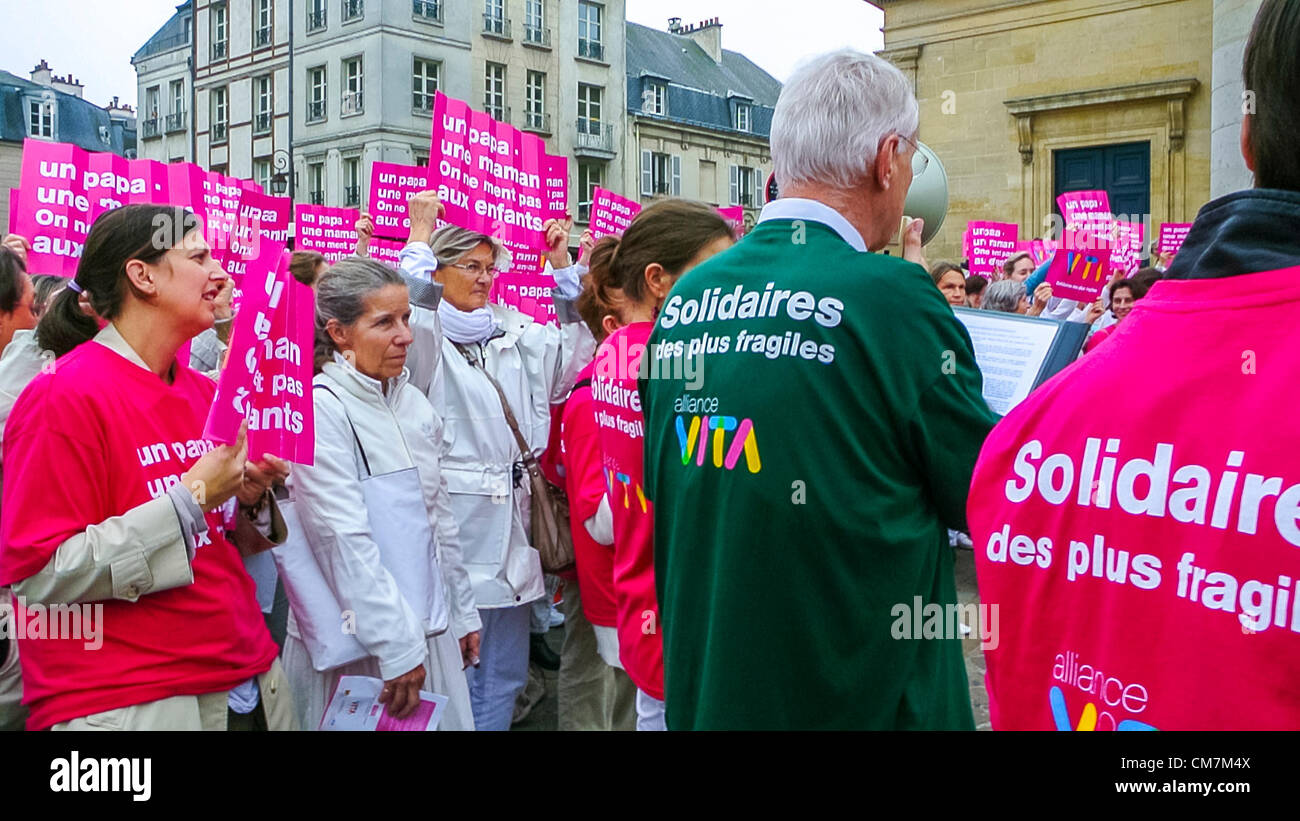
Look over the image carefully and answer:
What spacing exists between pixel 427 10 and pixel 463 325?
38.5 meters

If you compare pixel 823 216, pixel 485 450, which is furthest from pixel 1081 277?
pixel 823 216

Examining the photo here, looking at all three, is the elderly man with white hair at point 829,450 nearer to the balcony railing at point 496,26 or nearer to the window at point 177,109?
the balcony railing at point 496,26

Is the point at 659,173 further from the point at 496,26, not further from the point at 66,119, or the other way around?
the point at 66,119

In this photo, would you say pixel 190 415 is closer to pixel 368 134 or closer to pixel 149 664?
pixel 149 664

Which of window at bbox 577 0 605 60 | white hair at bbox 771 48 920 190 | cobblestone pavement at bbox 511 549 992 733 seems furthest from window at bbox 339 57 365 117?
white hair at bbox 771 48 920 190

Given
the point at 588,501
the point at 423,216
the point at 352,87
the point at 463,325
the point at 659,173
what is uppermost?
the point at 352,87

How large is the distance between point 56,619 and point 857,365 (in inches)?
75.7

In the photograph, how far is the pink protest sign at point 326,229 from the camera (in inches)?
424

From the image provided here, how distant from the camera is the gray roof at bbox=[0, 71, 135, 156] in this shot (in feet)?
147

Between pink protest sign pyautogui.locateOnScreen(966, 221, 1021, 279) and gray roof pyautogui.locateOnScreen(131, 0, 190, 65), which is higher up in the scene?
gray roof pyautogui.locateOnScreen(131, 0, 190, 65)

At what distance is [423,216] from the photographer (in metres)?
5.77

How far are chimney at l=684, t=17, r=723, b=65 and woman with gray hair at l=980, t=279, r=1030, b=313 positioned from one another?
153 feet

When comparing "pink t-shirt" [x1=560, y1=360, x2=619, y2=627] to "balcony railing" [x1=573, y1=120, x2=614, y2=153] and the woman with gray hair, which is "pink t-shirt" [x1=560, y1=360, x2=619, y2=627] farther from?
"balcony railing" [x1=573, y1=120, x2=614, y2=153]

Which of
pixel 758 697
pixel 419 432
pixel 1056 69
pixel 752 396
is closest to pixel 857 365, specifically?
pixel 752 396
